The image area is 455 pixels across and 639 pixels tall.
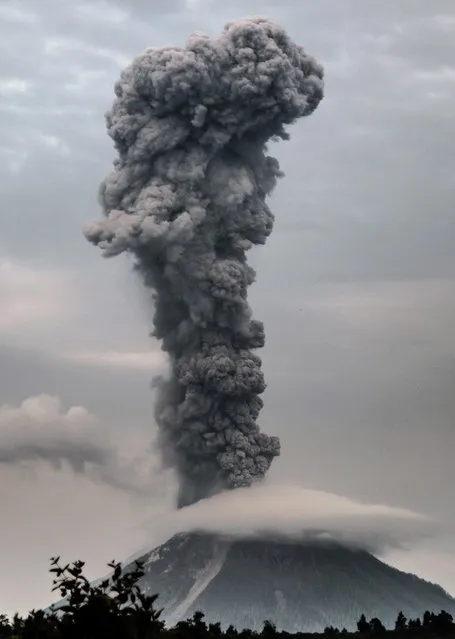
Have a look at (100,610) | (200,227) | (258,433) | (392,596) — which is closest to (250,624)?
(392,596)

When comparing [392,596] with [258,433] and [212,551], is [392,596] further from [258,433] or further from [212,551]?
[258,433]

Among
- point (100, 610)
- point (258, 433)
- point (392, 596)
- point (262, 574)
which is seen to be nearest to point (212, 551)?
point (262, 574)

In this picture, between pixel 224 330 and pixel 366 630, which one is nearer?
pixel 366 630

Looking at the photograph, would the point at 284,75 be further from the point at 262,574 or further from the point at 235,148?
the point at 262,574

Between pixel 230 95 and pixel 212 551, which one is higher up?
pixel 230 95

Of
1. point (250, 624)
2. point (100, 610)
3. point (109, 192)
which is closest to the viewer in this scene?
point (100, 610)

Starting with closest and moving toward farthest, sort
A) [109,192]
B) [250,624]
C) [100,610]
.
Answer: [100,610] → [109,192] → [250,624]

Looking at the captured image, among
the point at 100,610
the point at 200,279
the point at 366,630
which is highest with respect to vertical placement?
the point at 200,279
